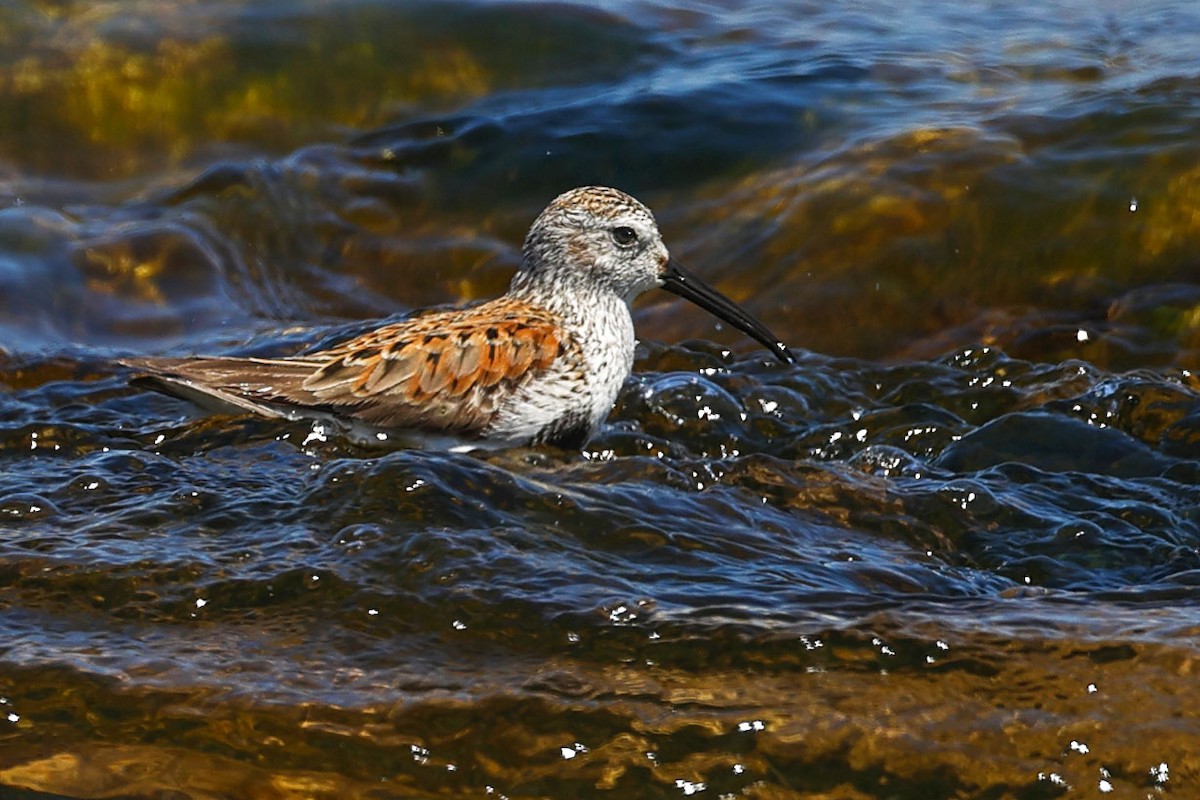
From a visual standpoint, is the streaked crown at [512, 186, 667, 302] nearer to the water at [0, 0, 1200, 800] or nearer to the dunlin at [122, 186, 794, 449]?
the dunlin at [122, 186, 794, 449]

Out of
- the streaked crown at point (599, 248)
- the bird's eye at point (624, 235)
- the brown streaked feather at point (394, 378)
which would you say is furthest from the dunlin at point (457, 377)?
the bird's eye at point (624, 235)

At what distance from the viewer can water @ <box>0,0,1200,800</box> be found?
4805 millimetres

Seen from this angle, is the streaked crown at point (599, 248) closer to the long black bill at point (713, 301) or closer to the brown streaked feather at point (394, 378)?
the long black bill at point (713, 301)

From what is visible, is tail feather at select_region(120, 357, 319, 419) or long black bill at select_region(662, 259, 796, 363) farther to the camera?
long black bill at select_region(662, 259, 796, 363)

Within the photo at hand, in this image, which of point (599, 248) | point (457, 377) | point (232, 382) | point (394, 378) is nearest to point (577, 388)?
point (457, 377)

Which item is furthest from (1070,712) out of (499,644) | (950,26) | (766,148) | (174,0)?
(174,0)

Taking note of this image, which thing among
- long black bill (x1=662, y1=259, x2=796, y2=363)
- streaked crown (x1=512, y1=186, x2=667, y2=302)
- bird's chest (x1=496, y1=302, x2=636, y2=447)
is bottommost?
bird's chest (x1=496, y1=302, x2=636, y2=447)

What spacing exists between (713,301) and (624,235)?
58 centimetres

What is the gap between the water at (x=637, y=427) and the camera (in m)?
4.80

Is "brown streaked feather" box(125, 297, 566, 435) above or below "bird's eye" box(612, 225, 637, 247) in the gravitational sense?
below

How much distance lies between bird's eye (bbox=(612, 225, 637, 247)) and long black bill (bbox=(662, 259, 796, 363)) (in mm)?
236

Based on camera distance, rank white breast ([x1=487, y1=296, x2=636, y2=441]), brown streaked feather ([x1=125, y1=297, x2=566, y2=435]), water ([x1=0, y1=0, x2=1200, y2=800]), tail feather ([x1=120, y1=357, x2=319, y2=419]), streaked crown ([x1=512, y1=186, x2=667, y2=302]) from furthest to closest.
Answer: streaked crown ([x1=512, y1=186, x2=667, y2=302]), white breast ([x1=487, y1=296, x2=636, y2=441]), brown streaked feather ([x1=125, y1=297, x2=566, y2=435]), tail feather ([x1=120, y1=357, x2=319, y2=419]), water ([x1=0, y1=0, x2=1200, y2=800])

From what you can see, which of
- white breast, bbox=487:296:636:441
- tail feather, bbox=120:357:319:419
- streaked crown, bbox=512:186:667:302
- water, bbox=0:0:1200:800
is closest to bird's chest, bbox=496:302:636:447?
white breast, bbox=487:296:636:441

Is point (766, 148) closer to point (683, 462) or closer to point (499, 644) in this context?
point (683, 462)
